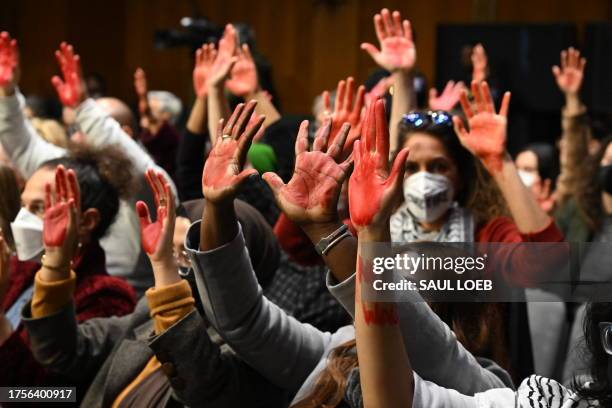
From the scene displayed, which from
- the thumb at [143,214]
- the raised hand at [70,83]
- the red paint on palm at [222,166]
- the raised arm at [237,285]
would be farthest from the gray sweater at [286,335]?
the raised hand at [70,83]

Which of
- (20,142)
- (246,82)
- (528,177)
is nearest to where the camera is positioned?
(20,142)

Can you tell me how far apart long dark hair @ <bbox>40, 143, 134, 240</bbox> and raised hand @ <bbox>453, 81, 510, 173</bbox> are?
28.7 inches

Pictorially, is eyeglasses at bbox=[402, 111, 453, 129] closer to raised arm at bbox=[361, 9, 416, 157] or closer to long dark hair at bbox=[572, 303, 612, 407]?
raised arm at bbox=[361, 9, 416, 157]

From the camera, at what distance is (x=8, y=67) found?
2912 millimetres

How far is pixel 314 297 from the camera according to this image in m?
2.34

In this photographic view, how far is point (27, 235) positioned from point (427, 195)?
819 mm

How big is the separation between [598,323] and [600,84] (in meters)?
4.28

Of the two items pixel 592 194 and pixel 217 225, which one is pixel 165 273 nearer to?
pixel 217 225

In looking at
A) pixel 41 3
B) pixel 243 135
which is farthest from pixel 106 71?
pixel 243 135

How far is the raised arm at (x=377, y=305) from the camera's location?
1422mm

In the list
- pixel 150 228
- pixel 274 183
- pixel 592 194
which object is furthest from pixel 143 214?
pixel 592 194

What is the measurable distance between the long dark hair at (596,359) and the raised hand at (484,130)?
0.89 metres

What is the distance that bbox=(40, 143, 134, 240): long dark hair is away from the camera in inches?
97.7

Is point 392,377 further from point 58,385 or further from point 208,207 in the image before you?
point 58,385
